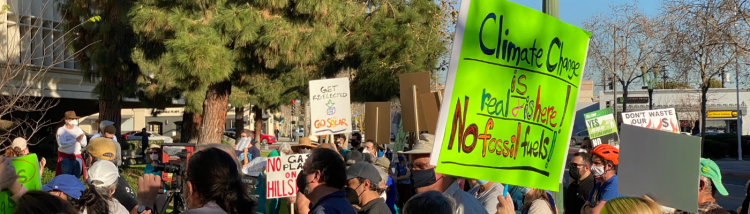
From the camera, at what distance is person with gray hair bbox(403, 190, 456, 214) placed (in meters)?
3.28

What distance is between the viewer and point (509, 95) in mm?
3719

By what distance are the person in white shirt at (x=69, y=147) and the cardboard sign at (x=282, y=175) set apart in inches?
223

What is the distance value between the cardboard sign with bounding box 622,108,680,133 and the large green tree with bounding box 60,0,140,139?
Result: 13017mm

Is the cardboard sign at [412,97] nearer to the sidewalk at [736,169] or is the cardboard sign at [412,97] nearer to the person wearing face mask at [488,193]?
the person wearing face mask at [488,193]

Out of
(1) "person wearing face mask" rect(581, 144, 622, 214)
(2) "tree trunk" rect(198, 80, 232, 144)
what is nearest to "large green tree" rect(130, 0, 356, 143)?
(2) "tree trunk" rect(198, 80, 232, 144)

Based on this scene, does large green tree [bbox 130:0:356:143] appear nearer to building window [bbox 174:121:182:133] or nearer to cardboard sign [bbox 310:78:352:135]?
cardboard sign [bbox 310:78:352:135]

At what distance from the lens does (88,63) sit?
19.6 metres

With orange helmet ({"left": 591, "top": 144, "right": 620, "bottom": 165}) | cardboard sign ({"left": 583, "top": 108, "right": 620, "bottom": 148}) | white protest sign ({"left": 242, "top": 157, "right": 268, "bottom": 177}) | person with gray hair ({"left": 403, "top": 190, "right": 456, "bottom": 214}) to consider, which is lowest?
white protest sign ({"left": 242, "top": 157, "right": 268, "bottom": 177})

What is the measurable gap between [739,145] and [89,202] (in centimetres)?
3262

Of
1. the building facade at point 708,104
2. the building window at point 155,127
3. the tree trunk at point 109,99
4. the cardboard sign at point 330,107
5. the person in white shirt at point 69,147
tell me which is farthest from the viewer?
the building window at point 155,127

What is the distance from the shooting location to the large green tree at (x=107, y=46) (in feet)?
59.8

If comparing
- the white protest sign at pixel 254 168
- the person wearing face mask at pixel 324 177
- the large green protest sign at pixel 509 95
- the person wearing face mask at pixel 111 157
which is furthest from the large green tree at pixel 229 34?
the large green protest sign at pixel 509 95

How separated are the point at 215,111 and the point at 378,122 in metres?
5.23

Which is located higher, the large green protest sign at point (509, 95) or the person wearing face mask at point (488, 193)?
the large green protest sign at point (509, 95)
